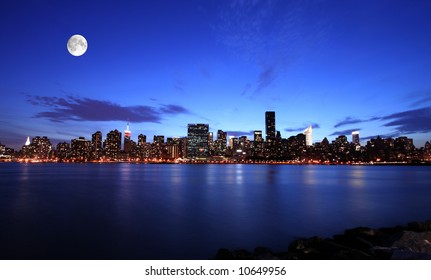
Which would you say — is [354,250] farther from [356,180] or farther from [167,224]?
[356,180]

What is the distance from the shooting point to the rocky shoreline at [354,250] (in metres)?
8.98

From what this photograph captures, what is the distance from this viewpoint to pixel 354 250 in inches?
373

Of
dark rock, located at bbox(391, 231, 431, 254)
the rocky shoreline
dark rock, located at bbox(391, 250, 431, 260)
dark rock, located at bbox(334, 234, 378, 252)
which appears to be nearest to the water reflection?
dark rock, located at bbox(334, 234, 378, 252)

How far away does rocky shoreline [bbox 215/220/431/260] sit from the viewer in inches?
354

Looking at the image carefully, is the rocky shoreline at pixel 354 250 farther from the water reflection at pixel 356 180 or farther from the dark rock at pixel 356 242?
the water reflection at pixel 356 180

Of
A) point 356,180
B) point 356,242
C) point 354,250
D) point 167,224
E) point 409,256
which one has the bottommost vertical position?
point 356,180

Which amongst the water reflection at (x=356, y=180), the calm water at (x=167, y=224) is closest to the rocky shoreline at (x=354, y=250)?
the calm water at (x=167, y=224)

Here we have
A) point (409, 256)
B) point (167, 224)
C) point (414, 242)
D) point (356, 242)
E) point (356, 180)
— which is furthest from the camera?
point (356, 180)

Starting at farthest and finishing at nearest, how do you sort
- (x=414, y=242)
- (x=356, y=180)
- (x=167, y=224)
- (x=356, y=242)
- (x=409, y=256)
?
(x=356, y=180)
(x=167, y=224)
(x=356, y=242)
(x=414, y=242)
(x=409, y=256)

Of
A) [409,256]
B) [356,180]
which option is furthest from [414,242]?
[356,180]
